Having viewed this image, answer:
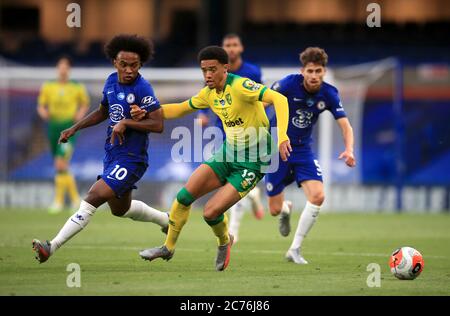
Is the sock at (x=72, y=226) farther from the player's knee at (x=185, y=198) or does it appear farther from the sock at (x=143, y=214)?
the sock at (x=143, y=214)

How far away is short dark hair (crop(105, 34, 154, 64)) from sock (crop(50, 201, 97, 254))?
1.50 m

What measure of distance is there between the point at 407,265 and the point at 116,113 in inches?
122

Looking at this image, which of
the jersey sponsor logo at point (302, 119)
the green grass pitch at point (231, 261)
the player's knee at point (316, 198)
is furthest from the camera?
the jersey sponsor logo at point (302, 119)

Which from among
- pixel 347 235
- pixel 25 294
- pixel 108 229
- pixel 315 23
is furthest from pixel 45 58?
pixel 25 294

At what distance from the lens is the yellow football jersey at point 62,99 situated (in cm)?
1873

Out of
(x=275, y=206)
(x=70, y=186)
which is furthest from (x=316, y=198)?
(x=70, y=186)

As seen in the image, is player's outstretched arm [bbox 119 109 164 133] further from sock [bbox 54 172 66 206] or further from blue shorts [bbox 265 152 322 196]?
sock [bbox 54 172 66 206]

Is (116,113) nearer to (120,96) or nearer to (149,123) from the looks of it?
(120,96)

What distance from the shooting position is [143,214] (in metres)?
10.6

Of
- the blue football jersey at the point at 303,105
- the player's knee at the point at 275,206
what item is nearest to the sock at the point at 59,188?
the player's knee at the point at 275,206

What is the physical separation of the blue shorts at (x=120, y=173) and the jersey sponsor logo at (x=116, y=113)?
38cm

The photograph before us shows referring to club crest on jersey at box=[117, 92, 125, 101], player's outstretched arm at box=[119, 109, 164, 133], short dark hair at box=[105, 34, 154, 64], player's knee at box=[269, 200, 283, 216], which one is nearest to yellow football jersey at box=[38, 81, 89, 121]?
player's knee at box=[269, 200, 283, 216]

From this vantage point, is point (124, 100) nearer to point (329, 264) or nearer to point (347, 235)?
point (329, 264)

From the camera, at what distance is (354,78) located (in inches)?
816
